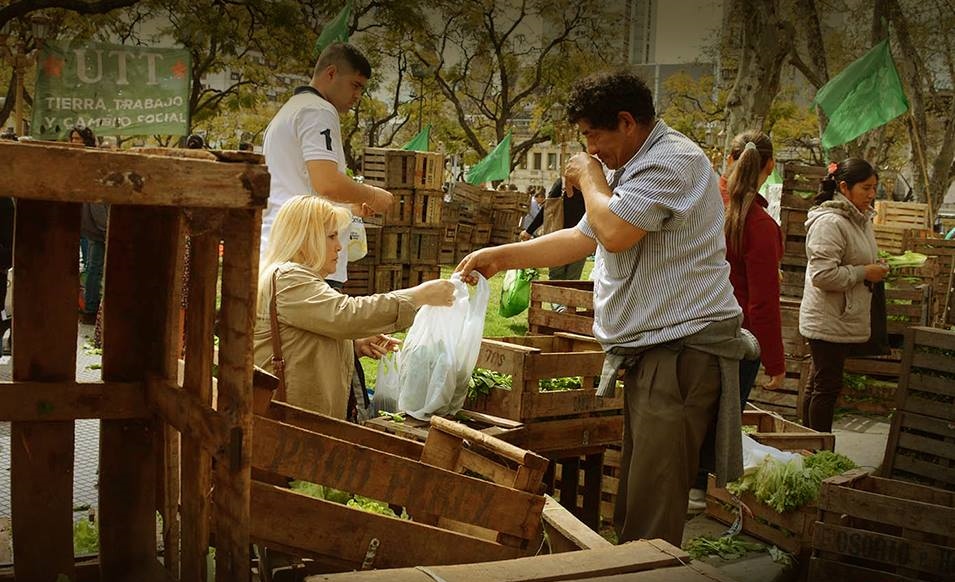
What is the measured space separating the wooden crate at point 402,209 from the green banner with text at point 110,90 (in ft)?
11.2

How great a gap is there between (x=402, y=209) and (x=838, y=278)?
400 inches

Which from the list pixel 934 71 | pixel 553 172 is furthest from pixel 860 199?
pixel 553 172

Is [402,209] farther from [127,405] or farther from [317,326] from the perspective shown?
[127,405]

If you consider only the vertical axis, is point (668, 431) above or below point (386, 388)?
above

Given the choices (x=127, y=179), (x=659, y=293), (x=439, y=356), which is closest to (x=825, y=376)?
(x=439, y=356)

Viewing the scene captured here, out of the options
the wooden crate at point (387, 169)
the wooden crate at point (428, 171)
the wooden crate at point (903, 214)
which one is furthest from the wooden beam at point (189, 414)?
the wooden crate at point (903, 214)

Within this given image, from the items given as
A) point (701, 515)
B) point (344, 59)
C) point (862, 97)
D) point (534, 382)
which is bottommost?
point (701, 515)

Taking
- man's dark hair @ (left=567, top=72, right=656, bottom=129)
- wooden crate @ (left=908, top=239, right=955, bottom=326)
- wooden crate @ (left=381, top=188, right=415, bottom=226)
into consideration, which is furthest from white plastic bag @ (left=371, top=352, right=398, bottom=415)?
wooden crate @ (left=381, top=188, right=415, bottom=226)

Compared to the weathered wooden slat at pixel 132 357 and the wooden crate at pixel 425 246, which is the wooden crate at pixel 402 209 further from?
the weathered wooden slat at pixel 132 357

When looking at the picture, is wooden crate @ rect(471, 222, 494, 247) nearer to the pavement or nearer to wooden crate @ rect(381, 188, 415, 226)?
wooden crate @ rect(381, 188, 415, 226)

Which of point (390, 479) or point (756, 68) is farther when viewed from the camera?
point (756, 68)

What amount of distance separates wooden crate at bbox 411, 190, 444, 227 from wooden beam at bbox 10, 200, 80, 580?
1318 centimetres

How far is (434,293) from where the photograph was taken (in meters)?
4.50

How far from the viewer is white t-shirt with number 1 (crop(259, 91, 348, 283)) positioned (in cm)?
486
